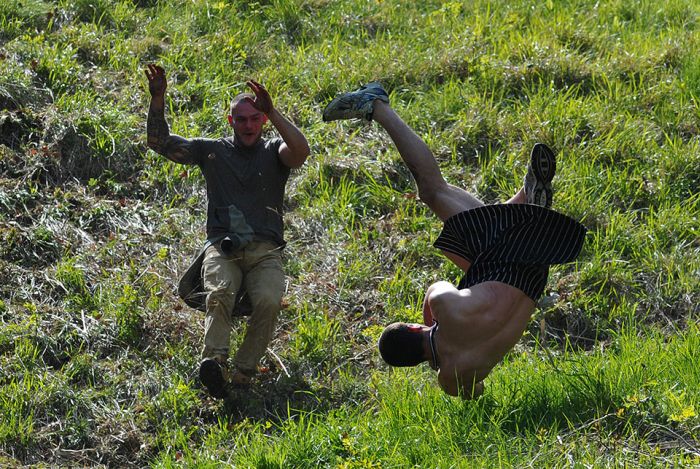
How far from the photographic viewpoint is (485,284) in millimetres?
6062

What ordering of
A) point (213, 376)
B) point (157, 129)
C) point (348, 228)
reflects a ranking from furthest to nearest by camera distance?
point (348, 228) → point (157, 129) → point (213, 376)

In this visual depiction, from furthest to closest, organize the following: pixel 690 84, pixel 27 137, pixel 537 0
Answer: pixel 537 0 < pixel 690 84 < pixel 27 137

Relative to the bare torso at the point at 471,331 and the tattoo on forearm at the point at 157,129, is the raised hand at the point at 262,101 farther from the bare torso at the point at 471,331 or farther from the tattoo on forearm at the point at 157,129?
the bare torso at the point at 471,331

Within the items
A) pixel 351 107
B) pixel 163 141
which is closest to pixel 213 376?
pixel 163 141

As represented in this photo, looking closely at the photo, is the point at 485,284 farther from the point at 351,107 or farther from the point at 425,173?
the point at 351,107

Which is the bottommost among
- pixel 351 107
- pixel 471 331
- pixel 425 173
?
pixel 471 331

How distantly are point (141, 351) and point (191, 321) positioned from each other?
1.26 ft

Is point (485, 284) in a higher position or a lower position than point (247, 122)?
lower

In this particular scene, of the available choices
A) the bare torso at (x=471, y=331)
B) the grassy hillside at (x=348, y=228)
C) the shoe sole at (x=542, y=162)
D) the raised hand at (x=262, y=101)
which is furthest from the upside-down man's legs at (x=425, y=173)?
the grassy hillside at (x=348, y=228)

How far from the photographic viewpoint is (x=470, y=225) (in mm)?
6367

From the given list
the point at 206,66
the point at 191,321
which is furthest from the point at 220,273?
the point at 206,66

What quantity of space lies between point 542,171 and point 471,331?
1047 mm

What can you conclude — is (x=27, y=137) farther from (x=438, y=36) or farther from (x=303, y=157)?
(x=438, y=36)

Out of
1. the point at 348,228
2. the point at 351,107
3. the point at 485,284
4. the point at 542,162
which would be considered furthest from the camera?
the point at 348,228
